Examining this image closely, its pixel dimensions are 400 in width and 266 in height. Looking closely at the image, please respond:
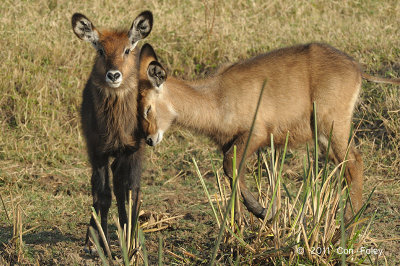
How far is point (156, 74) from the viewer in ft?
16.6

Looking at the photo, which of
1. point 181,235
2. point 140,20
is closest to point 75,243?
point 181,235

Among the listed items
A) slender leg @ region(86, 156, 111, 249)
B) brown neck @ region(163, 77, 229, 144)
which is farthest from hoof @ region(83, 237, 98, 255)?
brown neck @ region(163, 77, 229, 144)

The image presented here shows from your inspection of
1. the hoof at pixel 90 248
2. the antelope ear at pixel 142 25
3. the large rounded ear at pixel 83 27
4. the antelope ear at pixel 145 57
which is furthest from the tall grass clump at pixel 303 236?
the large rounded ear at pixel 83 27

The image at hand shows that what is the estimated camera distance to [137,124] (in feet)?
16.8

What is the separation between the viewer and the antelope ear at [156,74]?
5.00 metres

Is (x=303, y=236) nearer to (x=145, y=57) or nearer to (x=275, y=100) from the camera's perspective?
(x=275, y=100)

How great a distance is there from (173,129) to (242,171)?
1.93 m

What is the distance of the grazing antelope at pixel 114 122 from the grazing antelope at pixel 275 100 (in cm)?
28

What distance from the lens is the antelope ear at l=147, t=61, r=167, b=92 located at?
500 cm

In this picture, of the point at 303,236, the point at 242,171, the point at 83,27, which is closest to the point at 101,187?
the point at 242,171

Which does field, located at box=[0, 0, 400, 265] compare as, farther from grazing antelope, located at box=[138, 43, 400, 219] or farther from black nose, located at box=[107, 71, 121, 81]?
black nose, located at box=[107, 71, 121, 81]

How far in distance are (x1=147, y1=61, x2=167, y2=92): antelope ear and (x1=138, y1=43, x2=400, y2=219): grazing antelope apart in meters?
0.13

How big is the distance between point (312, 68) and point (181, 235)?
1856 millimetres

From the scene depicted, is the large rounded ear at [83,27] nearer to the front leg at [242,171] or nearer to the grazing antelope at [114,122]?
the grazing antelope at [114,122]
